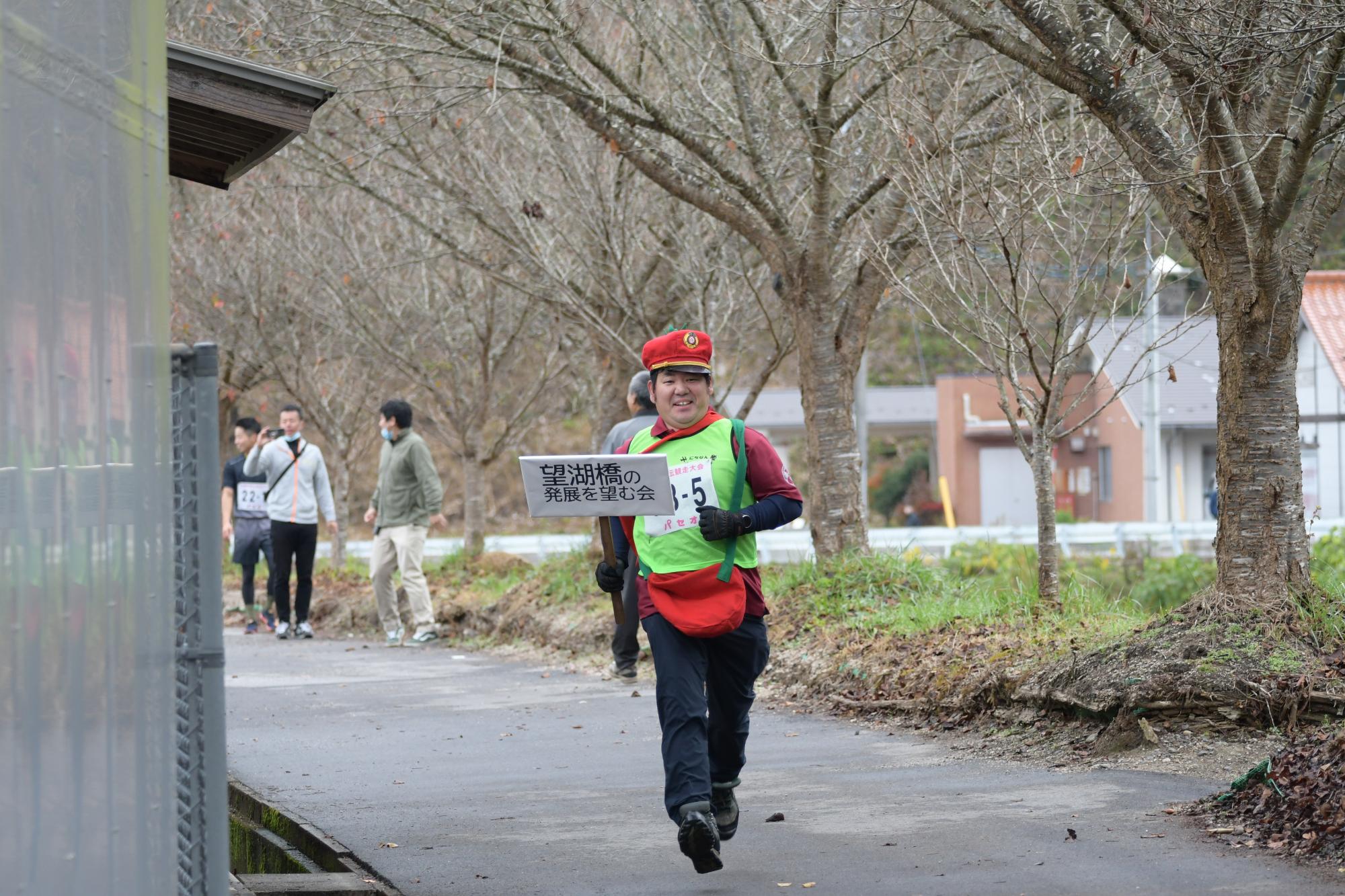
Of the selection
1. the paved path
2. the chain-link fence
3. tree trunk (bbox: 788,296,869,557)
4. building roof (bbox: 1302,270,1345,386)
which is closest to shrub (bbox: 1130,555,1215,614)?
tree trunk (bbox: 788,296,869,557)

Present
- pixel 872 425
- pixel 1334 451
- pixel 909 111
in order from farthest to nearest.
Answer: pixel 872 425 → pixel 1334 451 → pixel 909 111

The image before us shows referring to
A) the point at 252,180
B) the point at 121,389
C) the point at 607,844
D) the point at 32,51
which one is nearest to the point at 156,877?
the point at 121,389

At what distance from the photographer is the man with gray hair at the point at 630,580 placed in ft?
33.5

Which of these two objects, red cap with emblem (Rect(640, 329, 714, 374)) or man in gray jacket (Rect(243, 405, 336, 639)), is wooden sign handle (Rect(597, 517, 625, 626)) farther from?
man in gray jacket (Rect(243, 405, 336, 639))

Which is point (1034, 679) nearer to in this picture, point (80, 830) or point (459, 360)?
point (80, 830)

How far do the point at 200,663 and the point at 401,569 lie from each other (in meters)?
11.3

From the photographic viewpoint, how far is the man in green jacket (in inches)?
567

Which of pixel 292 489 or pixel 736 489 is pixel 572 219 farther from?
pixel 736 489

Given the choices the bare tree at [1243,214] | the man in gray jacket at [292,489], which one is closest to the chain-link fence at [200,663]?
the bare tree at [1243,214]

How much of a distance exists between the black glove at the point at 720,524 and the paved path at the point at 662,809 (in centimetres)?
119

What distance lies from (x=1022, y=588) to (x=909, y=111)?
339cm

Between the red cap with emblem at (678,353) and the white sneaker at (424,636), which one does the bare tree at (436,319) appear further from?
the red cap with emblem at (678,353)

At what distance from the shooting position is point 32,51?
2.96 metres

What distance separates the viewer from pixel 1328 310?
32.6m
